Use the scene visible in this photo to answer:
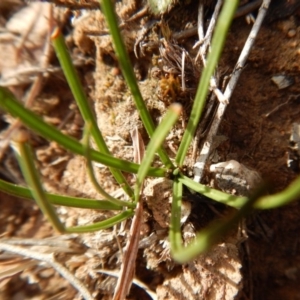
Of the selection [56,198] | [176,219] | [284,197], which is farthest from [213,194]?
[56,198]

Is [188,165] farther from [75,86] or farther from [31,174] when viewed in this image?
[31,174]

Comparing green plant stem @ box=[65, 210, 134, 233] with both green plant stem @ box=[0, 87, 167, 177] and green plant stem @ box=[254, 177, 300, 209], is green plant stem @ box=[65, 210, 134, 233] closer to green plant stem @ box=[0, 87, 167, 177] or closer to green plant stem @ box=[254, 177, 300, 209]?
green plant stem @ box=[0, 87, 167, 177]

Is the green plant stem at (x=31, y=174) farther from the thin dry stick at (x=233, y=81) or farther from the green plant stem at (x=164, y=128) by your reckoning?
the thin dry stick at (x=233, y=81)

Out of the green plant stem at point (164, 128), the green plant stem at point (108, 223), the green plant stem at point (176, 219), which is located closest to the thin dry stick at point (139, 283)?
the green plant stem at point (108, 223)

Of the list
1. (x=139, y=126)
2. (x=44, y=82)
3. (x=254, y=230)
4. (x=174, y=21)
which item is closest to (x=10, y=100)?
(x=139, y=126)

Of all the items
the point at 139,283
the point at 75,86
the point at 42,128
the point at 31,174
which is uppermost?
the point at 75,86

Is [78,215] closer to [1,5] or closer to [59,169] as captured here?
[59,169]
